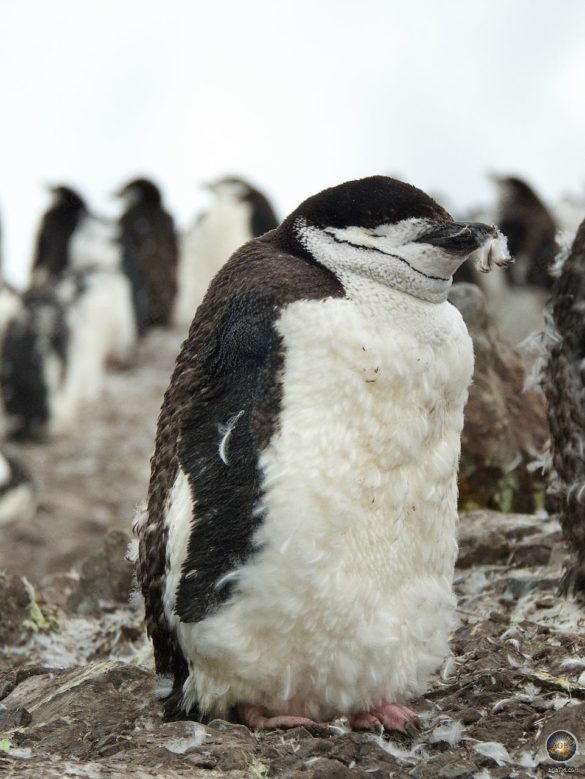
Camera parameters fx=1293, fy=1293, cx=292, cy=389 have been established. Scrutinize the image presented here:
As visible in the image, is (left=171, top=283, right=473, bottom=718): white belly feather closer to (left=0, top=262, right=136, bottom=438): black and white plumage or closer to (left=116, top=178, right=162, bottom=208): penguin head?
(left=0, top=262, right=136, bottom=438): black and white plumage

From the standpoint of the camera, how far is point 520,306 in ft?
54.3

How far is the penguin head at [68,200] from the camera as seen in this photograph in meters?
19.3

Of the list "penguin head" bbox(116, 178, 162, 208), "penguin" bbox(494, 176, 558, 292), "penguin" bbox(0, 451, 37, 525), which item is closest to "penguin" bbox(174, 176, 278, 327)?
"penguin head" bbox(116, 178, 162, 208)

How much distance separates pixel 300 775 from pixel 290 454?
2.81ft

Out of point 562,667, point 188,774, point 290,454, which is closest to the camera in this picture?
point 188,774

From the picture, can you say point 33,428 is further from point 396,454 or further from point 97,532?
point 396,454

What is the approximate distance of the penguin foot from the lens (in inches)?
146

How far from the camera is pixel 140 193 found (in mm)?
19203

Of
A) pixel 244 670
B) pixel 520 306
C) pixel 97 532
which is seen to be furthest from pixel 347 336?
pixel 520 306

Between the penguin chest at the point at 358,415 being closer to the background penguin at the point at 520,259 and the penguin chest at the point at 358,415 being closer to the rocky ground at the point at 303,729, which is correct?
the rocky ground at the point at 303,729

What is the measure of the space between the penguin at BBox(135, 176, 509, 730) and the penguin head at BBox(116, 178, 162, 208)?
15.4 metres

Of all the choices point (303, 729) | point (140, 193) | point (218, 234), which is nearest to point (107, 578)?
point (303, 729)

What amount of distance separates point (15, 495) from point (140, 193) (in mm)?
9081

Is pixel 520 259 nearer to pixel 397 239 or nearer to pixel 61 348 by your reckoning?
pixel 61 348
